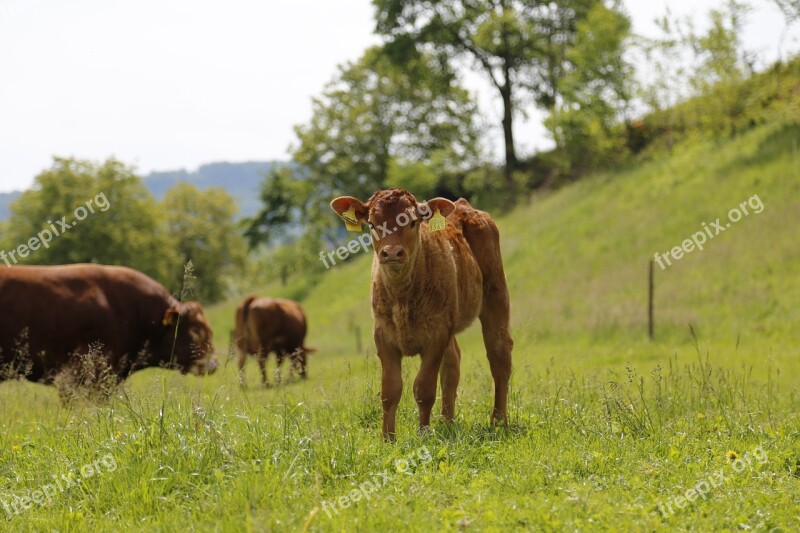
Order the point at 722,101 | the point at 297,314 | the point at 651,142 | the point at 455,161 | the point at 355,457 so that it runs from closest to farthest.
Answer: the point at 355,457, the point at 297,314, the point at 722,101, the point at 651,142, the point at 455,161

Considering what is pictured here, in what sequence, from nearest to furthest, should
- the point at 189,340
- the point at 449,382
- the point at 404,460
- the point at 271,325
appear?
the point at 404,460
the point at 449,382
the point at 189,340
the point at 271,325

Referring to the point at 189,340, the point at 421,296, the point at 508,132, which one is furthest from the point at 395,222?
the point at 508,132

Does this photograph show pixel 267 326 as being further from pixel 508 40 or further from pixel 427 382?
pixel 508 40

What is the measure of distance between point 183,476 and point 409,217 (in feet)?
8.32

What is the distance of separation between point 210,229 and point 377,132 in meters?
18.7

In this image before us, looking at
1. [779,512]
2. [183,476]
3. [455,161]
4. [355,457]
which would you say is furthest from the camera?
[455,161]

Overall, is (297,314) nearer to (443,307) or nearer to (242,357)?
(242,357)

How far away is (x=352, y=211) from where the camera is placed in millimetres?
6324

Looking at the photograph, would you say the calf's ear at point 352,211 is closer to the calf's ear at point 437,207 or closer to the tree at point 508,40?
the calf's ear at point 437,207

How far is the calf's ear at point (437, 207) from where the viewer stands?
624 centimetres

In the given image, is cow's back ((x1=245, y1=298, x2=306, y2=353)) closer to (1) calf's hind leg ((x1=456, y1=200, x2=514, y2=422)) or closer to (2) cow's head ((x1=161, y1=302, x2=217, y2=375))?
(2) cow's head ((x1=161, y1=302, x2=217, y2=375))

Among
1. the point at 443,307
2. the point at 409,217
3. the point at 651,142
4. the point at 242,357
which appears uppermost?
the point at 651,142

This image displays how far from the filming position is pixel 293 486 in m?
4.62

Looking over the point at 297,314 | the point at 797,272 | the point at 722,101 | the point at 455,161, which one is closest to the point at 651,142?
the point at 722,101
